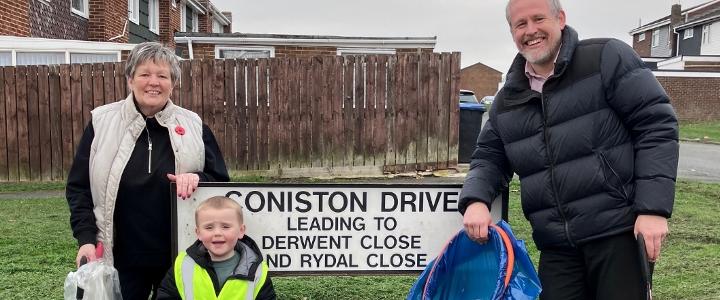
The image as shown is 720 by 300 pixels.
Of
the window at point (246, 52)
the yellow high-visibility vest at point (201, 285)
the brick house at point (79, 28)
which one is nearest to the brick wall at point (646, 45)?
the brick house at point (79, 28)

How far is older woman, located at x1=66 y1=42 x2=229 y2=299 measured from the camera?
266cm

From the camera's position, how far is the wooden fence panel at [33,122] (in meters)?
9.48

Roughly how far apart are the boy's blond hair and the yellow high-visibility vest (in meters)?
0.23

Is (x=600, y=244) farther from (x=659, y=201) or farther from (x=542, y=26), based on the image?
(x=542, y=26)

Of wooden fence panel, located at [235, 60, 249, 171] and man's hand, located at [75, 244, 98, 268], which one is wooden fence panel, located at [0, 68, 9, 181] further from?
man's hand, located at [75, 244, 98, 268]

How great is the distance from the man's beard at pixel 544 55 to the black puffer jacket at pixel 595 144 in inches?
1.3

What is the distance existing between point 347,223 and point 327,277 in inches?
80.1

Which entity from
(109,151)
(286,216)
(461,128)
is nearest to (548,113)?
(286,216)

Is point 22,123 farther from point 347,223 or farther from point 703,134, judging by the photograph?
point 703,134

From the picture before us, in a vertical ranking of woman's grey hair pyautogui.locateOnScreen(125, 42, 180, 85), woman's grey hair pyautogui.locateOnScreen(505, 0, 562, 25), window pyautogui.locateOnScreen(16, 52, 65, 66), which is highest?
window pyautogui.locateOnScreen(16, 52, 65, 66)

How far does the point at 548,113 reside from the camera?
2.38 meters

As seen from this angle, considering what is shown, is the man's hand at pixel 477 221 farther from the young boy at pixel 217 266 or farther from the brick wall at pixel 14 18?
the brick wall at pixel 14 18

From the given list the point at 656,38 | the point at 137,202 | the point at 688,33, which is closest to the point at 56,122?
the point at 137,202

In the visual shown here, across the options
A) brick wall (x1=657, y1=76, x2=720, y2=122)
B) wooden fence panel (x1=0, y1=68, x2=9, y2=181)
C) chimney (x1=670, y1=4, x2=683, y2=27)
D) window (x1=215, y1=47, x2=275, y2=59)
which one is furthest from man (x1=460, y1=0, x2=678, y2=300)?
chimney (x1=670, y1=4, x2=683, y2=27)
